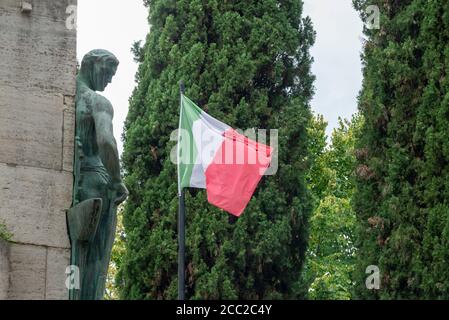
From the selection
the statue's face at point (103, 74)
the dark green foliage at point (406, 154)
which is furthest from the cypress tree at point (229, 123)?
the statue's face at point (103, 74)

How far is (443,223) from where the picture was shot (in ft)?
86.0

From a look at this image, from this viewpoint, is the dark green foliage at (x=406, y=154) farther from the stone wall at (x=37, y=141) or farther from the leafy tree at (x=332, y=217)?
the stone wall at (x=37, y=141)

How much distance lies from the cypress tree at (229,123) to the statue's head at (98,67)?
13966mm

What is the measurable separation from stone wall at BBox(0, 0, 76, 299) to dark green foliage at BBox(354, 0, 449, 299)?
521 inches

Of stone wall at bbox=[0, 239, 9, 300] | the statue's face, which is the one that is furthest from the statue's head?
stone wall at bbox=[0, 239, 9, 300]

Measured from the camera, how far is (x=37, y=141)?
13.1 metres

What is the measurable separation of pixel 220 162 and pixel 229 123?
14090mm

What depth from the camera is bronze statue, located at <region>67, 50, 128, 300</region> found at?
13.0 metres

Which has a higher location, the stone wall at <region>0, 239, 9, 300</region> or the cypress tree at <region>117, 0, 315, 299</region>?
the cypress tree at <region>117, 0, 315, 299</region>

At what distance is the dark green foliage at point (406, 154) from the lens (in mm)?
26406

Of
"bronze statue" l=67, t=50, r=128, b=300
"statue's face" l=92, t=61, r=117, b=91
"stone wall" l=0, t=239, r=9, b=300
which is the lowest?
"stone wall" l=0, t=239, r=9, b=300

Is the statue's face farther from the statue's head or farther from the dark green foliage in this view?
the dark green foliage
